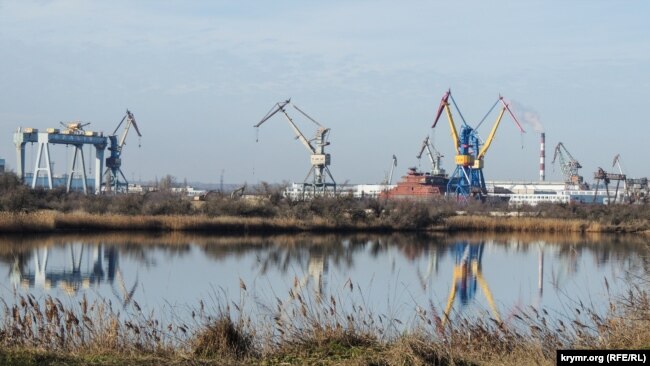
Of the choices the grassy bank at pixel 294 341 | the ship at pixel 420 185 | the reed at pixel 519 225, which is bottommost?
the reed at pixel 519 225

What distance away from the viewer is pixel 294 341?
701 centimetres

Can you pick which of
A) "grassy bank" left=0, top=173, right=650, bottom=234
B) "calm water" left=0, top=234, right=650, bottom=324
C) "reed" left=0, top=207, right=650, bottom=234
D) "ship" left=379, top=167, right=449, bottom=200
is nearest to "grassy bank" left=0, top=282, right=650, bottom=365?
"calm water" left=0, top=234, right=650, bottom=324

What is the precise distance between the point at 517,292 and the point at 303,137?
4673 cm

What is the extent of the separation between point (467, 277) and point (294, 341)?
13.9 metres

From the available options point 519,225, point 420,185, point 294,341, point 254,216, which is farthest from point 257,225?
point 420,185

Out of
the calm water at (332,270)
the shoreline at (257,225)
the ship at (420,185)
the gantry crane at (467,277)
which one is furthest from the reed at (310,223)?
the ship at (420,185)

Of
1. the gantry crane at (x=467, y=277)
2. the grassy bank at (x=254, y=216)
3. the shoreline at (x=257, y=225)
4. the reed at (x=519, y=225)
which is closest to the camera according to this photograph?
the gantry crane at (x=467, y=277)

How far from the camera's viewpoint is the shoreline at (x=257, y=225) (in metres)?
31.0

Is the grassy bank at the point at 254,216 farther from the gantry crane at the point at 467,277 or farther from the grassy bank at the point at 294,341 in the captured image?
the grassy bank at the point at 294,341

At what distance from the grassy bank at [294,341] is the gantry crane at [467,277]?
1.48 metres

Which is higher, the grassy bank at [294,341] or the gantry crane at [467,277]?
the grassy bank at [294,341]

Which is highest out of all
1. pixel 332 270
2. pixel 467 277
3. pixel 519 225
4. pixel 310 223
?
pixel 310 223

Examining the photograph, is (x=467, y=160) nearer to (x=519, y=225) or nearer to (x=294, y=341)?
(x=519, y=225)

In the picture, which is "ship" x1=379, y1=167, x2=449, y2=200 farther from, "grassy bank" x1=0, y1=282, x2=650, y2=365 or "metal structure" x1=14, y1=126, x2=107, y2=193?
"grassy bank" x1=0, y1=282, x2=650, y2=365
